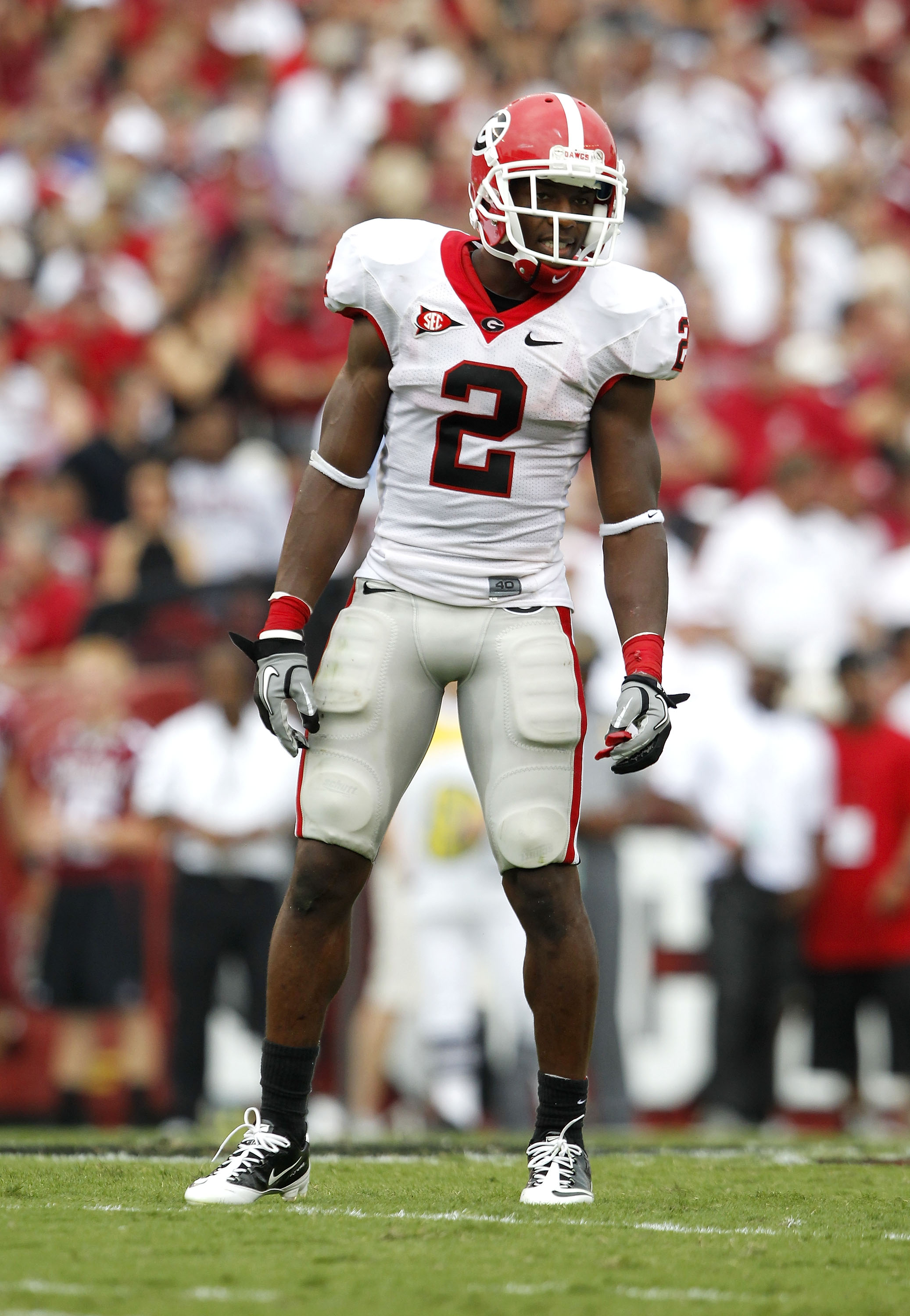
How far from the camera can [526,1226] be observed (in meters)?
3.25

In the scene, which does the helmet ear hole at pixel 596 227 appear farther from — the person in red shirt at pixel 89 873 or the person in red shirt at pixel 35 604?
the person in red shirt at pixel 35 604

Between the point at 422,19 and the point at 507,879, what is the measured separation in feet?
29.5

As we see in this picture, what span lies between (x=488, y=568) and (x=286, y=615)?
0.39m

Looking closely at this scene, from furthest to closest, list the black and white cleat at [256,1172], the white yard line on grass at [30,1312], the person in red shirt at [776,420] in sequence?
the person in red shirt at [776,420]
the black and white cleat at [256,1172]
the white yard line on grass at [30,1312]

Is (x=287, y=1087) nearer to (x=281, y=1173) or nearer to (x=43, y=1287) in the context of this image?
(x=281, y=1173)

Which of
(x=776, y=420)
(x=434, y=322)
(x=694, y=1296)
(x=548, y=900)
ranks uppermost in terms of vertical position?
(x=776, y=420)

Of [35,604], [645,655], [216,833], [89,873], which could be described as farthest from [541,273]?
[35,604]

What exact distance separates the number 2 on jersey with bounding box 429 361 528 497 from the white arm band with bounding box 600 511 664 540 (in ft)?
0.76

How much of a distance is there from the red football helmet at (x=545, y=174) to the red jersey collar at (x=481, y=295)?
0.10ft

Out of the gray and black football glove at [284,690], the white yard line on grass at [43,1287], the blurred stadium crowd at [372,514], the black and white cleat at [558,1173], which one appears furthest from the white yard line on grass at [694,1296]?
the blurred stadium crowd at [372,514]

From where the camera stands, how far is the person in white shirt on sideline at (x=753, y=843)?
288 inches

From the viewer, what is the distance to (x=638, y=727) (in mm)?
3588

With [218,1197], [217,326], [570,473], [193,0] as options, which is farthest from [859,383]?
[218,1197]

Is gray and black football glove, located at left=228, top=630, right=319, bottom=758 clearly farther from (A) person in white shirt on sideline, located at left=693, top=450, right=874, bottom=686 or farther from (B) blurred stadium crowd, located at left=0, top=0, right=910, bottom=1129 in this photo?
(A) person in white shirt on sideline, located at left=693, top=450, right=874, bottom=686
